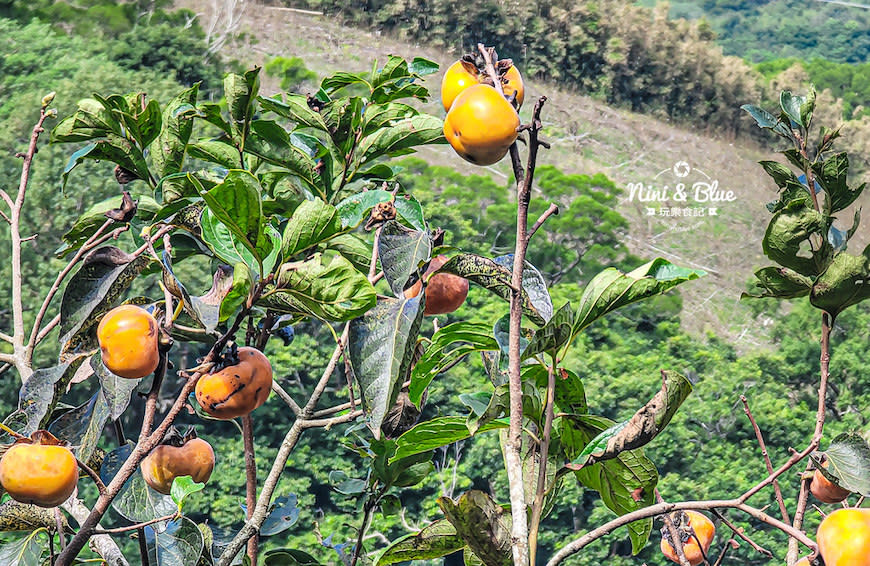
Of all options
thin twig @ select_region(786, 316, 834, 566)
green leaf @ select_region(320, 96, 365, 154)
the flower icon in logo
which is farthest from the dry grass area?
thin twig @ select_region(786, 316, 834, 566)

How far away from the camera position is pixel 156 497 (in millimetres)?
479

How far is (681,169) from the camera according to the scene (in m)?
8.28

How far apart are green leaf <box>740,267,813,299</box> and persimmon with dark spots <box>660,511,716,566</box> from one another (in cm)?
16

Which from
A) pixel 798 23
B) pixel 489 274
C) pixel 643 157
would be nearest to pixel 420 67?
pixel 489 274

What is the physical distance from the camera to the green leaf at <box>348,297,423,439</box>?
1.24 ft

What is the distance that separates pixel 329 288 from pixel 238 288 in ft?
0.14

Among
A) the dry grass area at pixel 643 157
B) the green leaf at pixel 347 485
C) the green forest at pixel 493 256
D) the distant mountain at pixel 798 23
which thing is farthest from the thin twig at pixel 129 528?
the distant mountain at pixel 798 23

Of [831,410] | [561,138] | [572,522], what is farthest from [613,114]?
[572,522]

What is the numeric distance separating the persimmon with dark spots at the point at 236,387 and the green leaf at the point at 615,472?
179 millimetres

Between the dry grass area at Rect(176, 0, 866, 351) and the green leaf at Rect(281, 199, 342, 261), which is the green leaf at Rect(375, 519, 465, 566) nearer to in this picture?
the green leaf at Rect(281, 199, 342, 261)

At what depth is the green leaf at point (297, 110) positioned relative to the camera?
2.27 ft

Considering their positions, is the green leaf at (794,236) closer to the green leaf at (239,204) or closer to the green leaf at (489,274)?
the green leaf at (489,274)

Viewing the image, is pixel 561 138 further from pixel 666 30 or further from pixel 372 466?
pixel 372 466

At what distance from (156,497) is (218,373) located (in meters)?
0.11
